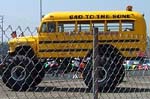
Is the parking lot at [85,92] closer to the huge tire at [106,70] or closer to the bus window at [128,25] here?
the huge tire at [106,70]

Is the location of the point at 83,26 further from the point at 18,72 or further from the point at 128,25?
the point at 18,72

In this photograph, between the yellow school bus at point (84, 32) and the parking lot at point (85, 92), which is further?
the yellow school bus at point (84, 32)

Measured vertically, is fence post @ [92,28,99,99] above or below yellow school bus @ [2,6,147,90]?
above

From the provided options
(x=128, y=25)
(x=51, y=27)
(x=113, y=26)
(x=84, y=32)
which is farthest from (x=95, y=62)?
(x=51, y=27)

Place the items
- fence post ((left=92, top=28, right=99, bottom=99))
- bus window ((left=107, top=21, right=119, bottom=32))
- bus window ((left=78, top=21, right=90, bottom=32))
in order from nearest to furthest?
fence post ((left=92, top=28, right=99, bottom=99)), bus window ((left=78, top=21, right=90, bottom=32)), bus window ((left=107, top=21, right=119, bottom=32))

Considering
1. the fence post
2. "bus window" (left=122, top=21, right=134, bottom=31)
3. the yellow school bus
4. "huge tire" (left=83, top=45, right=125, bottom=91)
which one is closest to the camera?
the fence post

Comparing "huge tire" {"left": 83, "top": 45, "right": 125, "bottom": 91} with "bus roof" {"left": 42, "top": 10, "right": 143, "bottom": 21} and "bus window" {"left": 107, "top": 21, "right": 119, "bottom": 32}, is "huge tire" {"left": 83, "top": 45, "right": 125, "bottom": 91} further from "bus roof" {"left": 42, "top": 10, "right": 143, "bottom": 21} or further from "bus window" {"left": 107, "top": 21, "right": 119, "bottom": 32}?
"bus roof" {"left": 42, "top": 10, "right": 143, "bottom": 21}

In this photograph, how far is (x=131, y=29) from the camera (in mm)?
16453

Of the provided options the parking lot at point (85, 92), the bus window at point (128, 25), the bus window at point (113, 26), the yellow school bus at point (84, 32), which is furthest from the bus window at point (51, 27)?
the parking lot at point (85, 92)

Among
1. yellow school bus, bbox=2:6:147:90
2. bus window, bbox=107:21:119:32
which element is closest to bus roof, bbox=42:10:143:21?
yellow school bus, bbox=2:6:147:90

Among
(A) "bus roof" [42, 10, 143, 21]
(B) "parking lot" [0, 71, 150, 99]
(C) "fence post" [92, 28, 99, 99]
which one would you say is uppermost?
(C) "fence post" [92, 28, 99, 99]

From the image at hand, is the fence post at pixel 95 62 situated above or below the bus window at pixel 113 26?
above

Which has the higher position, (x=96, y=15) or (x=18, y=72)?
(x=96, y=15)

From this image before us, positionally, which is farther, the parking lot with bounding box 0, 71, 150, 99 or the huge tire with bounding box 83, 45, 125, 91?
the parking lot with bounding box 0, 71, 150, 99
